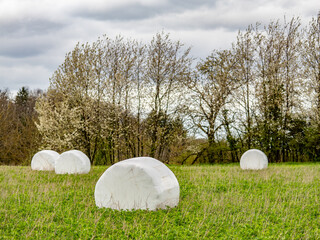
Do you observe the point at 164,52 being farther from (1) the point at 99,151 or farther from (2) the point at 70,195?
(2) the point at 70,195

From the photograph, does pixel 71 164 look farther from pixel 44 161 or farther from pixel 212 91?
pixel 212 91

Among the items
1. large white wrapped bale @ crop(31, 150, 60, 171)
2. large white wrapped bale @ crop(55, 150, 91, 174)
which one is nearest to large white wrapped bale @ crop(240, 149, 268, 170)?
large white wrapped bale @ crop(55, 150, 91, 174)

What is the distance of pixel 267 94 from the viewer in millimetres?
25188

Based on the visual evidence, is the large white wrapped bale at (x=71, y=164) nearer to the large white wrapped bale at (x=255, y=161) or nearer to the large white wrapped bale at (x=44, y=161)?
the large white wrapped bale at (x=44, y=161)

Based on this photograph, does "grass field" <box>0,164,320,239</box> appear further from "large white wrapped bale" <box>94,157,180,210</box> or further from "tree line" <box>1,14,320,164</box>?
"tree line" <box>1,14,320,164</box>

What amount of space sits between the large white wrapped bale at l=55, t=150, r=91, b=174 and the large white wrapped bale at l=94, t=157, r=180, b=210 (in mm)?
6705

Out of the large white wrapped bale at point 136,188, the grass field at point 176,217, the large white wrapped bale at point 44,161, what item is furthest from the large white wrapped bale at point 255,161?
the large white wrapped bale at point 44,161

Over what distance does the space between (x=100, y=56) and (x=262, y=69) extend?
535 inches

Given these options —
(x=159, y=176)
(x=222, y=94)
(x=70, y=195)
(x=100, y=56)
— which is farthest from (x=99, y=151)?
(x=159, y=176)

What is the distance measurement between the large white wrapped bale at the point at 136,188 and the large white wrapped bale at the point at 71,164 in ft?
22.0

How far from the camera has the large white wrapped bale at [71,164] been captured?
45.0 ft

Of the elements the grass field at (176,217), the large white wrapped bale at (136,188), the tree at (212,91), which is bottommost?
the grass field at (176,217)

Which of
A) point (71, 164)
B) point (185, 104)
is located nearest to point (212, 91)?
point (185, 104)

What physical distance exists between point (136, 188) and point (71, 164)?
7.64 meters
